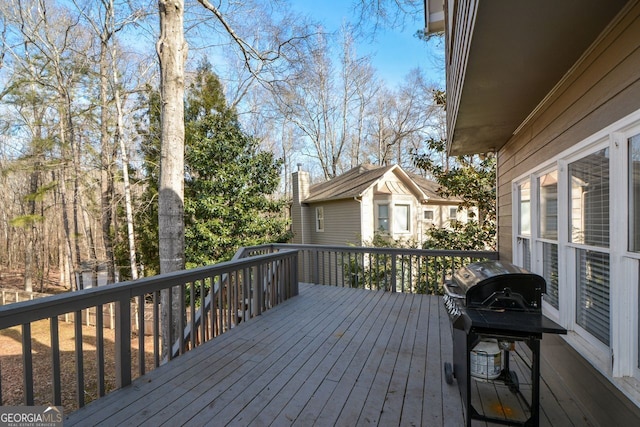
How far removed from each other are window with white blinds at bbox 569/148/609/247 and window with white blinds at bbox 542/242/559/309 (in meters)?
0.49

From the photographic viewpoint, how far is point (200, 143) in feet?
31.8

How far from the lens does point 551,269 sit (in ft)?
9.37

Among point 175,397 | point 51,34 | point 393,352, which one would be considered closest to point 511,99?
point 393,352

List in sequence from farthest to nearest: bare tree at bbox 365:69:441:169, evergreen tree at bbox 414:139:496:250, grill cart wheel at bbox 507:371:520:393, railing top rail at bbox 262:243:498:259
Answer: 1. bare tree at bbox 365:69:441:169
2. evergreen tree at bbox 414:139:496:250
3. railing top rail at bbox 262:243:498:259
4. grill cart wheel at bbox 507:371:520:393

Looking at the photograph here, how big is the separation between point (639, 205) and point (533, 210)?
1695 mm

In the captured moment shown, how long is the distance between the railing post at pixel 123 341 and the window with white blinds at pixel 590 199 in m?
3.26

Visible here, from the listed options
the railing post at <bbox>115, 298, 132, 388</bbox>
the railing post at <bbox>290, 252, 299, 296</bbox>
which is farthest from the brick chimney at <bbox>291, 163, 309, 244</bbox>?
the railing post at <bbox>115, 298, 132, 388</bbox>

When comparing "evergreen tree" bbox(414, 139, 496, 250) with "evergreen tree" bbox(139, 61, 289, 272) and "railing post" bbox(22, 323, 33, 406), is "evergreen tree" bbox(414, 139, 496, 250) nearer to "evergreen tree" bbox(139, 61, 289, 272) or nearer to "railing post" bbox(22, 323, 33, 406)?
"evergreen tree" bbox(139, 61, 289, 272)

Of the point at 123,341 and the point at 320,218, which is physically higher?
the point at 320,218

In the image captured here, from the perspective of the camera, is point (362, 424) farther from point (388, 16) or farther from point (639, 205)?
point (388, 16)

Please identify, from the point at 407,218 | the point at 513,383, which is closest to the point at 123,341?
the point at 513,383

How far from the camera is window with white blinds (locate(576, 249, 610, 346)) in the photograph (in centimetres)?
194

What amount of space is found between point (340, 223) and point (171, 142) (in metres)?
7.63

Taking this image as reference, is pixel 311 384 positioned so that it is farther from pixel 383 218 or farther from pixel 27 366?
pixel 383 218
